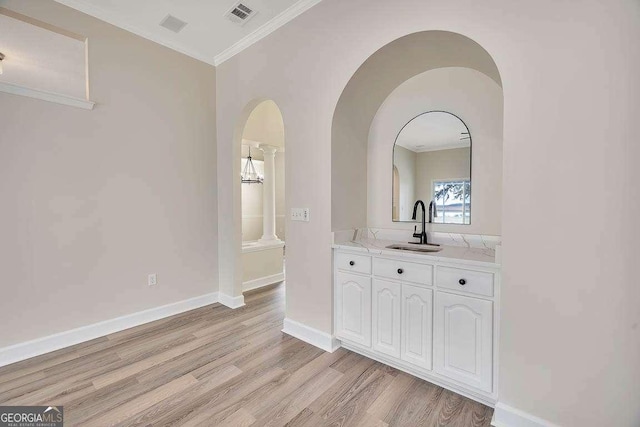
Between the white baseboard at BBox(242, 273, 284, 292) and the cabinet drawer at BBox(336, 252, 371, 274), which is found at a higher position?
the cabinet drawer at BBox(336, 252, 371, 274)

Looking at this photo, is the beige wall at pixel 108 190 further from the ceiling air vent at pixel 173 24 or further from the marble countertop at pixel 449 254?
the marble countertop at pixel 449 254

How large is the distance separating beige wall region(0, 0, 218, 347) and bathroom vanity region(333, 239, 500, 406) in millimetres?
1983

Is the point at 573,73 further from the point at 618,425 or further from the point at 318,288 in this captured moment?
the point at 318,288

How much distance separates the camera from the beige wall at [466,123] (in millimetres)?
2162

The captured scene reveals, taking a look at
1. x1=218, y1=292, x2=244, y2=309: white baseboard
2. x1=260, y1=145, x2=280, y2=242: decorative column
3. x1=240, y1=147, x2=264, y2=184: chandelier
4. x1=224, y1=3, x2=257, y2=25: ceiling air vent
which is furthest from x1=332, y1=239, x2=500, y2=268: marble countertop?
x1=240, y1=147, x2=264, y2=184: chandelier

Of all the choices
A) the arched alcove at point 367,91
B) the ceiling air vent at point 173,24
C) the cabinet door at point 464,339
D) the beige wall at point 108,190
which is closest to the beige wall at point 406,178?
the arched alcove at point 367,91

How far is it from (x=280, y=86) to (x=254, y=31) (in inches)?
27.4

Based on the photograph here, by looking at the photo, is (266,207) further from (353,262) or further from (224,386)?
(224,386)

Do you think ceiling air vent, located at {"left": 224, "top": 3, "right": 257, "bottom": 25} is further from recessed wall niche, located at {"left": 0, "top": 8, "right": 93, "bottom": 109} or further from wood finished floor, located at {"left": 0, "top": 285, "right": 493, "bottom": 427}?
wood finished floor, located at {"left": 0, "top": 285, "right": 493, "bottom": 427}

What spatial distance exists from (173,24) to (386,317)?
132 inches

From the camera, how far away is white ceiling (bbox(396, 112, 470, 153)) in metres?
2.36

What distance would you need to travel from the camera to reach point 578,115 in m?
1.38

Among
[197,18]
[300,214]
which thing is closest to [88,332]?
[300,214]

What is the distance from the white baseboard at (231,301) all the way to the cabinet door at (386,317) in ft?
6.09
